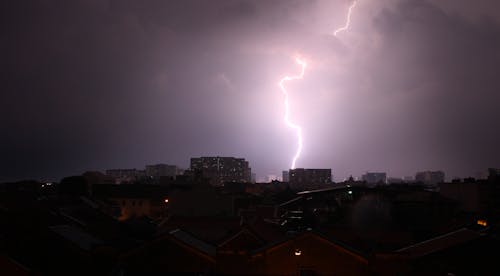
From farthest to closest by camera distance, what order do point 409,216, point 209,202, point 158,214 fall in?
point 158,214 → point 209,202 → point 409,216

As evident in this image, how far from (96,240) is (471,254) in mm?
21380

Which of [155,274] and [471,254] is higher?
[471,254]

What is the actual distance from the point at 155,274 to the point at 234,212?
32259 mm

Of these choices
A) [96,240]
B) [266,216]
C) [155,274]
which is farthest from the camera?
[266,216]

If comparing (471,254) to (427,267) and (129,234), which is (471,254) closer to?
(427,267)

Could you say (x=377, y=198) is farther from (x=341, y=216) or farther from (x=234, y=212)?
(x=234, y=212)

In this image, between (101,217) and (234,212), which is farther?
(234,212)

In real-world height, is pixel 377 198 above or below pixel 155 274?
above

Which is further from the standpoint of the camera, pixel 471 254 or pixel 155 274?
pixel 155 274

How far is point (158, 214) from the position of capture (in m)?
72.6

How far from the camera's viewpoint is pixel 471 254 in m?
20.2

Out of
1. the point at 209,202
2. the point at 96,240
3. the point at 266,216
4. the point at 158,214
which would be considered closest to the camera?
the point at 96,240

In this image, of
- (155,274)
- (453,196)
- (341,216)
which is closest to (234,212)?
(341,216)

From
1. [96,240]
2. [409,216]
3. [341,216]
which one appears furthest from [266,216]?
[96,240]
